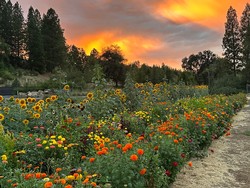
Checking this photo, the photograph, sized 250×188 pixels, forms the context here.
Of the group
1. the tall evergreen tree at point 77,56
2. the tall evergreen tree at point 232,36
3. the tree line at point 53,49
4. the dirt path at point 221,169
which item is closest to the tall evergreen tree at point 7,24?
the tree line at point 53,49

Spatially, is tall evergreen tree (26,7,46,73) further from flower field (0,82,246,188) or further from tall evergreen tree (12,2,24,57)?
flower field (0,82,246,188)

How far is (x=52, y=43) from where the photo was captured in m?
59.7

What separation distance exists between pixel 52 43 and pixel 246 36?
3558 cm

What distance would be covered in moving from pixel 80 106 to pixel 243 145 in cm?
354

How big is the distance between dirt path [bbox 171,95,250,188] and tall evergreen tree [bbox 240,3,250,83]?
32.2 m

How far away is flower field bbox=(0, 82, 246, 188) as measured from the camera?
8.70 ft

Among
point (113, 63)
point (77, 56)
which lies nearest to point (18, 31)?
point (77, 56)

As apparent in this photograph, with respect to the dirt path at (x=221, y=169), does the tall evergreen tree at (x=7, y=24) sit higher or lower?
higher

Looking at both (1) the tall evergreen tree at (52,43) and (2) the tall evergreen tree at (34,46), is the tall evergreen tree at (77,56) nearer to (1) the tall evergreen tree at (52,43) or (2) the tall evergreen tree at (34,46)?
(1) the tall evergreen tree at (52,43)

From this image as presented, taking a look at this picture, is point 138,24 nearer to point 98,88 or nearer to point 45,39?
point 98,88

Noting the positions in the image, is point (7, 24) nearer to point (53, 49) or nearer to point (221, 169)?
point (53, 49)

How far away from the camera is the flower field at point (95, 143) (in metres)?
2.65

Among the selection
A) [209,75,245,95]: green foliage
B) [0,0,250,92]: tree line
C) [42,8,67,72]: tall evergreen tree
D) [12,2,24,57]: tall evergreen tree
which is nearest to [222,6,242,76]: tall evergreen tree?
[0,0,250,92]: tree line

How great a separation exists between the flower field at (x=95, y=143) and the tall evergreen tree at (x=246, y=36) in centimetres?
3275
